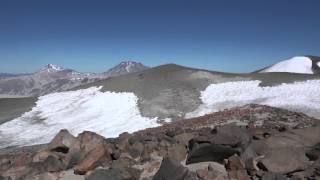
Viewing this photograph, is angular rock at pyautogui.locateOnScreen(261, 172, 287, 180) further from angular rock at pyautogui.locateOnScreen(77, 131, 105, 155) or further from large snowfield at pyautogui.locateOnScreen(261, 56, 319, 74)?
large snowfield at pyautogui.locateOnScreen(261, 56, 319, 74)

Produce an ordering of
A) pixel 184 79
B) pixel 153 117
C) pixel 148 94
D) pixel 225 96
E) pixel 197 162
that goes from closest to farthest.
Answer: pixel 197 162, pixel 153 117, pixel 225 96, pixel 148 94, pixel 184 79

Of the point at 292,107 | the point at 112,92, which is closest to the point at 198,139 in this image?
the point at 292,107

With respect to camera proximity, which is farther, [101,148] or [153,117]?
[153,117]

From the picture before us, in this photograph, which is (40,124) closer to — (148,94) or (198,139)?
Result: (148,94)

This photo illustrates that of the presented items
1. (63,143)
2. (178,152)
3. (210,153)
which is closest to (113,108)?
(63,143)

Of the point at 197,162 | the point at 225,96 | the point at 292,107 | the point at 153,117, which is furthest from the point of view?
the point at 225,96

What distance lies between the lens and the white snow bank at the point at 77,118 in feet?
136

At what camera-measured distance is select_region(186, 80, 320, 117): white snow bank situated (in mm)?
39450

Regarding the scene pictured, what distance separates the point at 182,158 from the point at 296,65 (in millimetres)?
81361

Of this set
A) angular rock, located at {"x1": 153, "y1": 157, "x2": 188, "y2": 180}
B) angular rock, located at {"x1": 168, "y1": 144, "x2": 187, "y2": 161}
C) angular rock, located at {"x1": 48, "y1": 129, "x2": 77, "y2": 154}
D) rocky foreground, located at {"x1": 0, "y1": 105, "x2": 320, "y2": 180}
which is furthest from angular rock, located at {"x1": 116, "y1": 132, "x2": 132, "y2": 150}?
angular rock, located at {"x1": 153, "y1": 157, "x2": 188, "y2": 180}

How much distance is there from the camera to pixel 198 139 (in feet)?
47.0

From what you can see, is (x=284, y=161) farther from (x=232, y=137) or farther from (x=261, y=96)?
(x=261, y=96)

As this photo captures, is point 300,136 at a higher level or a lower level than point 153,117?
higher

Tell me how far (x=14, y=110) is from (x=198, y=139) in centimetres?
4351
